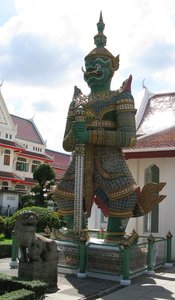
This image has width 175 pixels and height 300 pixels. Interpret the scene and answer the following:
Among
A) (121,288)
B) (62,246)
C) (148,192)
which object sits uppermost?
(148,192)

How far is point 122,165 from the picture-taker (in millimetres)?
8812

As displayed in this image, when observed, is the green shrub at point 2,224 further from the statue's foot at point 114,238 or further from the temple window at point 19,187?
the temple window at point 19,187

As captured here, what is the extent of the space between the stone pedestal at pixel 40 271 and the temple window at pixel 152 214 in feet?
19.3

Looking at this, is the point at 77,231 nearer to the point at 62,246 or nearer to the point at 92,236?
the point at 62,246

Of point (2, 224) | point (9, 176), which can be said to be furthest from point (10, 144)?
point (2, 224)

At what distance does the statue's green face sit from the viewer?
9211 mm

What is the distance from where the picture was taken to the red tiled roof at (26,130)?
36.7 metres

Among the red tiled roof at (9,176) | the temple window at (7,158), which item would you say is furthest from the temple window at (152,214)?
the temple window at (7,158)

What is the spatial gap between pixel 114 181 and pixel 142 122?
6398 mm

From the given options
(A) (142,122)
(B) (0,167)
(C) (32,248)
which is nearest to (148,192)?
(C) (32,248)

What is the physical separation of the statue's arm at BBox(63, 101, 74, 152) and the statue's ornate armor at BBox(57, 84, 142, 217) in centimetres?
2

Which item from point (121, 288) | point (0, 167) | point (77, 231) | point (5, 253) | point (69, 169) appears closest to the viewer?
point (121, 288)

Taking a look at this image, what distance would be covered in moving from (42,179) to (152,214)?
13.7 m

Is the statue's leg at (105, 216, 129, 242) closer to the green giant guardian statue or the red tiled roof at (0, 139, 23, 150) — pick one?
the green giant guardian statue
